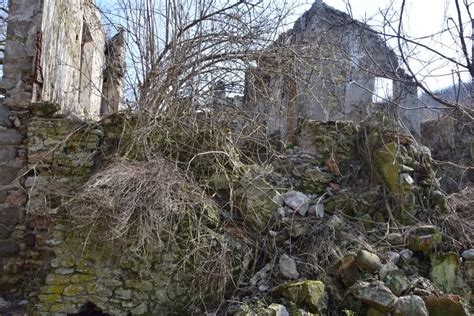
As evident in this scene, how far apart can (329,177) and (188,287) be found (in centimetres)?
240

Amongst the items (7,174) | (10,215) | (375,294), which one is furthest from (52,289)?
(375,294)

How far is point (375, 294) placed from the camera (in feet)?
11.5

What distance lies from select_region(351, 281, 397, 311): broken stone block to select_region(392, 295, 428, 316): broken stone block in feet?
0.18

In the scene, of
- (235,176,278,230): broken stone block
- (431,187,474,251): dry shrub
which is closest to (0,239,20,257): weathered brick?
(235,176,278,230): broken stone block

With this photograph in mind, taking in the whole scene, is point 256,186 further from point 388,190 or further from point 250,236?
point 388,190

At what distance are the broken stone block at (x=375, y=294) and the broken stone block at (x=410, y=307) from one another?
55mm

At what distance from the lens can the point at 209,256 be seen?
3.81 meters

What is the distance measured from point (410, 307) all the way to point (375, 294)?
0.29 meters

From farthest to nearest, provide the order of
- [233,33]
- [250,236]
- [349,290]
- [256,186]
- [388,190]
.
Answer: [233,33] < [388,190] < [256,186] < [250,236] < [349,290]

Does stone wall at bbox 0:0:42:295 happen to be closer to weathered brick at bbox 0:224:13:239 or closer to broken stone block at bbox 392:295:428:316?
weathered brick at bbox 0:224:13:239

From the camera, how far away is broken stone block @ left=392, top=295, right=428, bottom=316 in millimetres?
3348

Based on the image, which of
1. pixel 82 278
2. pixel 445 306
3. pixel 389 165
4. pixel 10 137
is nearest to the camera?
pixel 445 306

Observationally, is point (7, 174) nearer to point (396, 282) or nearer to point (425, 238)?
point (396, 282)

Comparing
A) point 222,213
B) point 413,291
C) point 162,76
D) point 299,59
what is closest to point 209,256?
point 222,213
